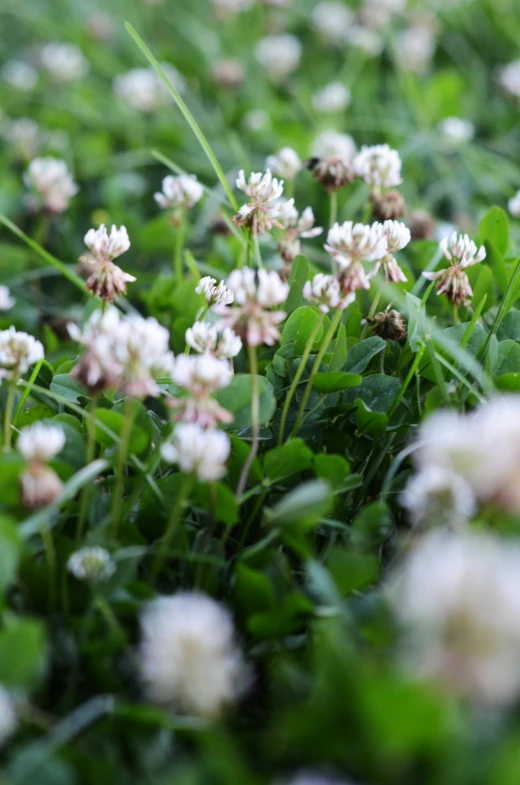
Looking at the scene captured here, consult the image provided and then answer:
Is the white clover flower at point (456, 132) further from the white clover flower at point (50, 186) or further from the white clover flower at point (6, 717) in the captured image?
the white clover flower at point (6, 717)

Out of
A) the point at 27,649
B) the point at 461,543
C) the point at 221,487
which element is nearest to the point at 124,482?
the point at 221,487

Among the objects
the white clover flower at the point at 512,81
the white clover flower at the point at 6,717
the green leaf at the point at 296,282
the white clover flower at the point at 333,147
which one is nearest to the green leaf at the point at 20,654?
the white clover flower at the point at 6,717

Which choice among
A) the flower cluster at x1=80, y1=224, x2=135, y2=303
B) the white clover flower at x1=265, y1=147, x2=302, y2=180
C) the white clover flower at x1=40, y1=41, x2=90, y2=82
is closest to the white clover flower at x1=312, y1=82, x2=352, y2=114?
the white clover flower at x1=40, y1=41, x2=90, y2=82

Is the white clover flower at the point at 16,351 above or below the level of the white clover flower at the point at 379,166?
below

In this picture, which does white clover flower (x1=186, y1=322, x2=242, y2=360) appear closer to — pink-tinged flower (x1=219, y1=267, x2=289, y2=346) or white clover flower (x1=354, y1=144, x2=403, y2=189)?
pink-tinged flower (x1=219, y1=267, x2=289, y2=346)

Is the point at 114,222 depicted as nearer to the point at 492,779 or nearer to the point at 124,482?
the point at 124,482

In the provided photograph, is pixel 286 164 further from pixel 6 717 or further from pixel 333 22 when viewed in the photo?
pixel 333 22
